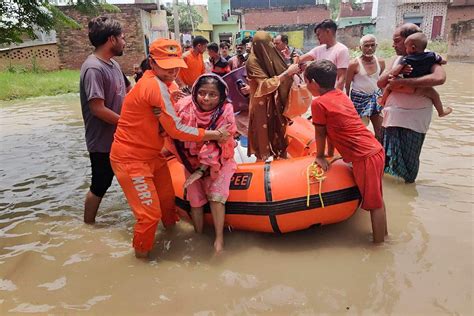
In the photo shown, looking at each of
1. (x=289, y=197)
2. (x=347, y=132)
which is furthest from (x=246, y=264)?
(x=347, y=132)

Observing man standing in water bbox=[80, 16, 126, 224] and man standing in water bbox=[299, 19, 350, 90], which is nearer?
man standing in water bbox=[80, 16, 126, 224]

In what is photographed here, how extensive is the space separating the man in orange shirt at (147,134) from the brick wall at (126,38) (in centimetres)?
1634

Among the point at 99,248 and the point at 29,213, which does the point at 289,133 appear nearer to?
the point at 99,248

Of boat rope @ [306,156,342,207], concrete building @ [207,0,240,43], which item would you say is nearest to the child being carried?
boat rope @ [306,156,342,207]

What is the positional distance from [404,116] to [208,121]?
2126 millimetres

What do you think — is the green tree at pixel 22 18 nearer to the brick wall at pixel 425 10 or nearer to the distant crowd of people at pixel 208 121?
the distant crowd of people at pixel 208 121

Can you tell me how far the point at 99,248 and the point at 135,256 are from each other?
384mm

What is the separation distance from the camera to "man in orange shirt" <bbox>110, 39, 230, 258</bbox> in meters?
2.75

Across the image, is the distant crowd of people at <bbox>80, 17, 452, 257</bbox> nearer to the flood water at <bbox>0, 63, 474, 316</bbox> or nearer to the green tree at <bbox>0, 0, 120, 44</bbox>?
the flood water at <bbox>0, 63, 474, 316</bbox>

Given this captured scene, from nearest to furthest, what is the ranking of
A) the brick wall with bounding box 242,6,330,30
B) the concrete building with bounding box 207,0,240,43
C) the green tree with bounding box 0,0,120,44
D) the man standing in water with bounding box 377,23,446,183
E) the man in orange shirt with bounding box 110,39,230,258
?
the man in orange shirt with bounding box 110,39,230,258, the man standing in water with bounding box 377,23,446,183, the green tree with bounding box 0,0,120,44, the brick wall with bounding box 242,6,330,30, the concrete building with bounding box 207,0,240,43

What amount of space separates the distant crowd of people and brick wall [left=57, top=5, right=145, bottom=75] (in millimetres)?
15389

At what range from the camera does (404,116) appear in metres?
3.93

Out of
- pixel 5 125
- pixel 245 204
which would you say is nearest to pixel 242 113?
pixel 245 204

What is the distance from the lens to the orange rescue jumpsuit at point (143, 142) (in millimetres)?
2750
